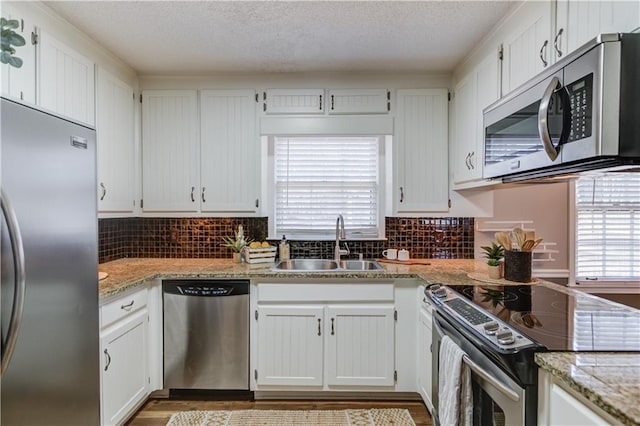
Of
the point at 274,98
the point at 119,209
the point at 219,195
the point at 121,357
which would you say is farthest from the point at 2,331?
the point at 274,98

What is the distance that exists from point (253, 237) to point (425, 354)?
5.16 ft

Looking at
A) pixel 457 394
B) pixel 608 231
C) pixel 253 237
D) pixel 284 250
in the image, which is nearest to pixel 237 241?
pixel 253 237

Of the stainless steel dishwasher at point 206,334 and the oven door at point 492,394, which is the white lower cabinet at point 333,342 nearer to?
the stainless steel dishwasher at point 206,334

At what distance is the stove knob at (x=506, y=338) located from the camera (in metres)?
1.13

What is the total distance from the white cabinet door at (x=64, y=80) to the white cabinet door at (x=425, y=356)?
2.35 m

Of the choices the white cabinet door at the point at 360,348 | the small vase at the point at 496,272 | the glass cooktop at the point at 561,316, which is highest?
the small vase at the point at 496,272

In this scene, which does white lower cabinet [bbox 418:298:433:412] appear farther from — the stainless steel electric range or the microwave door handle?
the microwave door handle

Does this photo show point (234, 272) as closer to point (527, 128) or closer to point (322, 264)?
point (322, 264)

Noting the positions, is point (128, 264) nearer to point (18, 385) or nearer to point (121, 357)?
point (121, 357)

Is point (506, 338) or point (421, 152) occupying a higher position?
point (421, 152)

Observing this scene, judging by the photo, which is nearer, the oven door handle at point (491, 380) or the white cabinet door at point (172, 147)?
the oven door handle at point (491, 380)

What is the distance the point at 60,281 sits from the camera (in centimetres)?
129

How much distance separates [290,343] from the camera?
2357 millimetres

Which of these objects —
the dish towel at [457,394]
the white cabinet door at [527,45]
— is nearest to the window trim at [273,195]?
the white cabinet door at [527,45]
